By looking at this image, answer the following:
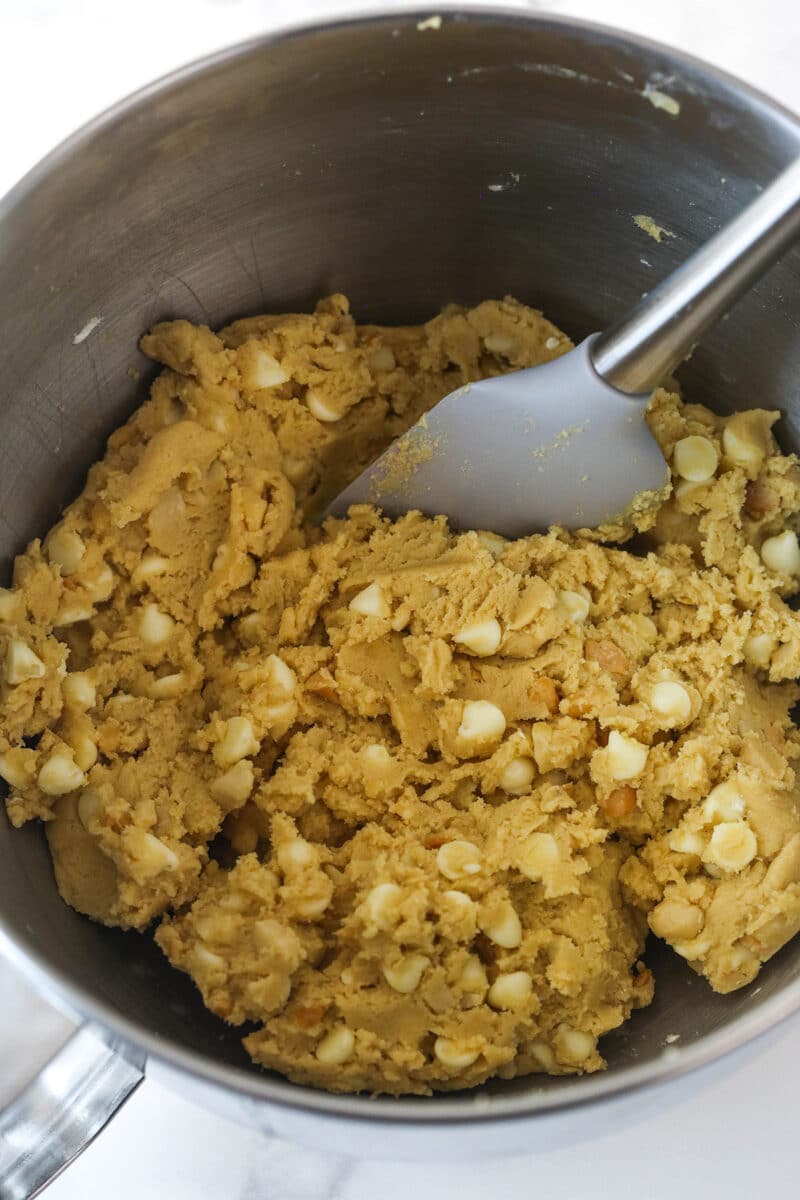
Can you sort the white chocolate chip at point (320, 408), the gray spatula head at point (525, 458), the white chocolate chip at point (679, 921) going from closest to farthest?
1. the white chocolate chip at point (679, 921)
2. the gray spatula head at point (525, 458)
3. the white chocolate chip at point (320, 408)

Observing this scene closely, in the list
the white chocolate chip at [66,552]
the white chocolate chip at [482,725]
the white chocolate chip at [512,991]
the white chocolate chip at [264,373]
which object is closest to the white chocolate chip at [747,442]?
the white chocolate chip at [482,725]

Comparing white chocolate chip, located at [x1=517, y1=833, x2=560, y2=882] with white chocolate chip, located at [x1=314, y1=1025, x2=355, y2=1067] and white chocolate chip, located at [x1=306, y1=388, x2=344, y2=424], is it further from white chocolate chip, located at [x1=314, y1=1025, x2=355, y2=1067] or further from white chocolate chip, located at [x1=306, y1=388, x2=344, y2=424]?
white chocolate chip, located at [x1=306, y1=388, x2=344, y2=424]

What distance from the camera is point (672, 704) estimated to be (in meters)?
1.33

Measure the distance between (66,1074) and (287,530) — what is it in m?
0.71

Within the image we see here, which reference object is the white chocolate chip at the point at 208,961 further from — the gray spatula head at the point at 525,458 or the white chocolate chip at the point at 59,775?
the gray spatula head at the point at 525,458

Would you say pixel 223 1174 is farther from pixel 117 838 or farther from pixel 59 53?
pixel 59 53

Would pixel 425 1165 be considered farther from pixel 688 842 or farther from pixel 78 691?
pixel 78 691

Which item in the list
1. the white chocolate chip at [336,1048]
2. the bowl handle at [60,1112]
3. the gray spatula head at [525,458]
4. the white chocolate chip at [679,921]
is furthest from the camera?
the gray spatula head at [525,458]

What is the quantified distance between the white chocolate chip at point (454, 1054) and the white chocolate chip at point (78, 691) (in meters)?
0.57

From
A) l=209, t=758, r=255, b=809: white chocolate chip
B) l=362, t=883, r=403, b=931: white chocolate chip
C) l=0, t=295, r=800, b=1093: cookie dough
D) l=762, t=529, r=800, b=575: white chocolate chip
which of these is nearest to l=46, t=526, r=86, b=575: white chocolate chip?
l=0, t=295, r=800, b=1093: cookie dough

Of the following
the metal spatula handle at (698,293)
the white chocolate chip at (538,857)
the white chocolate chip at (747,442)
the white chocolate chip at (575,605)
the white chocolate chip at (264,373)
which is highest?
the metal spatula handle at (698,293)

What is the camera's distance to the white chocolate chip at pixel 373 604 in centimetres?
138

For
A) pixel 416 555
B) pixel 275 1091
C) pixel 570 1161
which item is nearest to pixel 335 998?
pixel 275 1091

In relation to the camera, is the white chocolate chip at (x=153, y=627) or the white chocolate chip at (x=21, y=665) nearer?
the white chocolate chip at (x=21, y=665)
